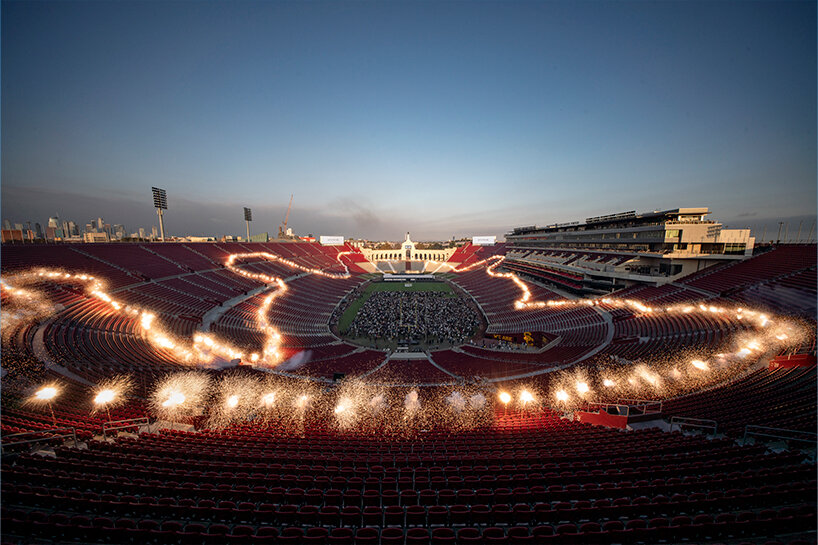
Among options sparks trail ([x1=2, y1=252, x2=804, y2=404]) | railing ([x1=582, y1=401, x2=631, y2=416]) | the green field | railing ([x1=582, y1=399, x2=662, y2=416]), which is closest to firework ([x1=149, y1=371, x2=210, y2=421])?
sparks trail ([x1=2, y1=252, x2=804, y2=404])

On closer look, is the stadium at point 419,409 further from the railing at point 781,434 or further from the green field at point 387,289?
the green field at point 387,289

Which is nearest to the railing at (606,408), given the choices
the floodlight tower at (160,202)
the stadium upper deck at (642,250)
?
the stadium upper deck at (642,250)

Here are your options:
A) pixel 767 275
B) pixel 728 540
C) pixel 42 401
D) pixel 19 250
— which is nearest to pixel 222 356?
pixel 42 401

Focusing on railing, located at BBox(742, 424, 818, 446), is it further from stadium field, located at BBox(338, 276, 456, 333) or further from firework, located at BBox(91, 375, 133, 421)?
stadium field, located at BBox(338, 276, 456, 333)

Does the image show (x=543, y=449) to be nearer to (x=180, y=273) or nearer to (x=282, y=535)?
(x=282, y=535)

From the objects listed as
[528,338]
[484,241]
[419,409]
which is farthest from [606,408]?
[484,241]

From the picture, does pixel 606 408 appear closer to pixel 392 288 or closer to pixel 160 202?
pixel 392 288
